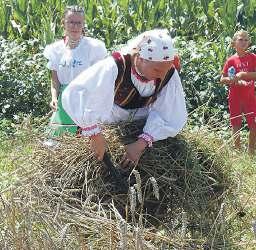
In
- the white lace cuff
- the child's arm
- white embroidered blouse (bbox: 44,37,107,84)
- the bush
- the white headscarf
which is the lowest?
the bush

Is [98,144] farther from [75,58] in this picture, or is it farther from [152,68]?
[75,58]

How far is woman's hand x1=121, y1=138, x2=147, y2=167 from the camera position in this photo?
318 cm

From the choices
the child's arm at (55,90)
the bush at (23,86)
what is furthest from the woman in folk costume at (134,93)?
the bush at (23,86)

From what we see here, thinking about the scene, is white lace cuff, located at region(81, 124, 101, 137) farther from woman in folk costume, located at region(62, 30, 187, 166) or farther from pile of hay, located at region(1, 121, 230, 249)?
pile of hay, located at region(1, 121, 230, 249)

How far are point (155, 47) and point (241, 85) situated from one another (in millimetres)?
2662

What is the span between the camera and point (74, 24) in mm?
4754

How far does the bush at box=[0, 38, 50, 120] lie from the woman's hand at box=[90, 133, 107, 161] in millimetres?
3330

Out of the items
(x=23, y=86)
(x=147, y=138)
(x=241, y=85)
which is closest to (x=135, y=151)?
(x=147, y=138)

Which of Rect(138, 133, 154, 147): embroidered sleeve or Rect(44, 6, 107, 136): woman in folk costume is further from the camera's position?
Rect(44, 6, 107, 136): woman in folk costume

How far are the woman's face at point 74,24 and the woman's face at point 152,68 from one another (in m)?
1.69

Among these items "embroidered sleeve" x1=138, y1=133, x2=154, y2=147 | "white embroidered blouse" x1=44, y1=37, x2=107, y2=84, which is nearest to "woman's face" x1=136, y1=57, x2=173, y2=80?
"embroidered sleeve" x1=138, y1=133, x2=154, y2=147

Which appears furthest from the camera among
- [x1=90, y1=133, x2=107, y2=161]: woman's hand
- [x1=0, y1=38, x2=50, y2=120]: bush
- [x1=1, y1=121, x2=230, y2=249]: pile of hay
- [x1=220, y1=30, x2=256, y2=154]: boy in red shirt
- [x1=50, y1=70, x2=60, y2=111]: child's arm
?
[x1=0, y1=38, x2=50, y2=120]: bush

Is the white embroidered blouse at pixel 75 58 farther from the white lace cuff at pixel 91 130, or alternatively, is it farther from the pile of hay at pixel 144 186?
the white lace cuff at pixel 91 130

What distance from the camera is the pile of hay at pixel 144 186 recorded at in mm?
3023
